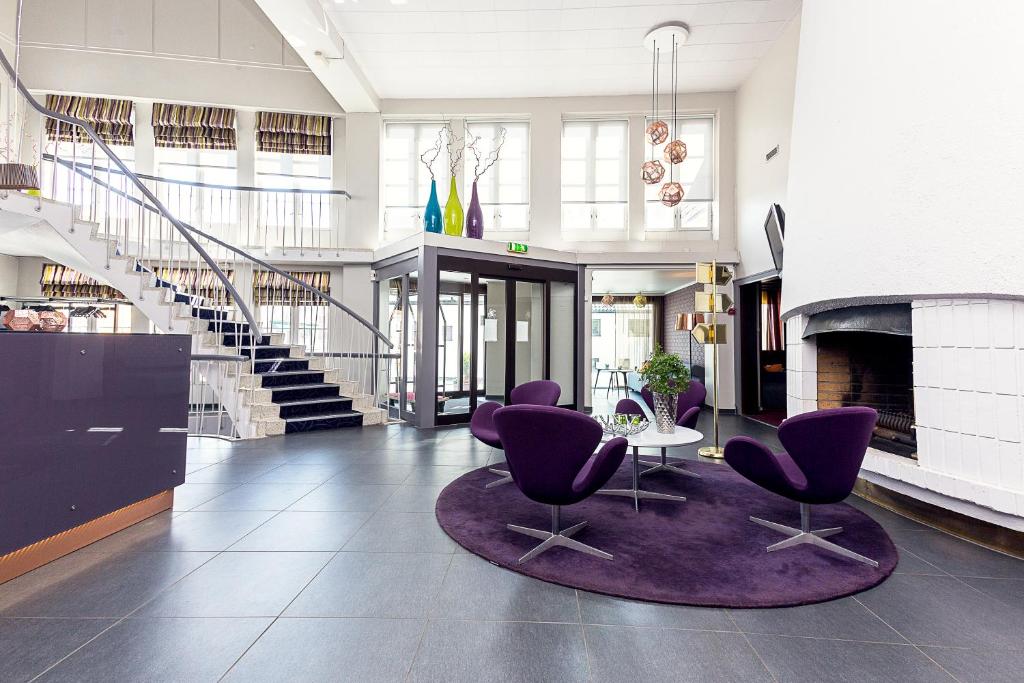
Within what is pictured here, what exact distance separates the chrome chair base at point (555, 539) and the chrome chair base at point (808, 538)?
1041 mm

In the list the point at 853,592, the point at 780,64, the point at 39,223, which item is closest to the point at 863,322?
the point at 853,592

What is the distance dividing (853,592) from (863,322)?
6.99 feet

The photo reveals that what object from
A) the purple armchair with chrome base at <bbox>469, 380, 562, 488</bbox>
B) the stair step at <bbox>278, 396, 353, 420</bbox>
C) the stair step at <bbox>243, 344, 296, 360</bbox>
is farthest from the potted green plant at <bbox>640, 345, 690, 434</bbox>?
the stair step at <bbox>243, 344, 296, 360</bbox>

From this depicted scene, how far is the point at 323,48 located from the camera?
7051 millimetres

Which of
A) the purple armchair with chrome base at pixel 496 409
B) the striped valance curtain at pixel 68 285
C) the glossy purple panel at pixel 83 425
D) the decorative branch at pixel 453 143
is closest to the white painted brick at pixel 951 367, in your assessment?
the purple armchair with chrome base at pixel 496 409

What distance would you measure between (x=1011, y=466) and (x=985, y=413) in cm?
31

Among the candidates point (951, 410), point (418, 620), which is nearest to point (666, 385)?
point (951, 410)

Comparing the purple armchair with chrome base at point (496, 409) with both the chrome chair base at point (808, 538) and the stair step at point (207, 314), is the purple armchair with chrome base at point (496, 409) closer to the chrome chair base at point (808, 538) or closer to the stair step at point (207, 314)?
the chrome chair base at point (808, 538)

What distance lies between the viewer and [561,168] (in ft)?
28.7

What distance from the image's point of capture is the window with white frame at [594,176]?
350 inches

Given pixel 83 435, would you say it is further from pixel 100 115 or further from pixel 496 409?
pixel 100 115

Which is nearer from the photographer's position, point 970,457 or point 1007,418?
point 1007,418

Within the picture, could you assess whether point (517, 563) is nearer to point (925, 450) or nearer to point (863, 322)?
point (925, 450)

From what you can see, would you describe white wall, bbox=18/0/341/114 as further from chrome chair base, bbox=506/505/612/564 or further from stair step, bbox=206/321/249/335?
chrome chair base, bbox=506/505/612/564
